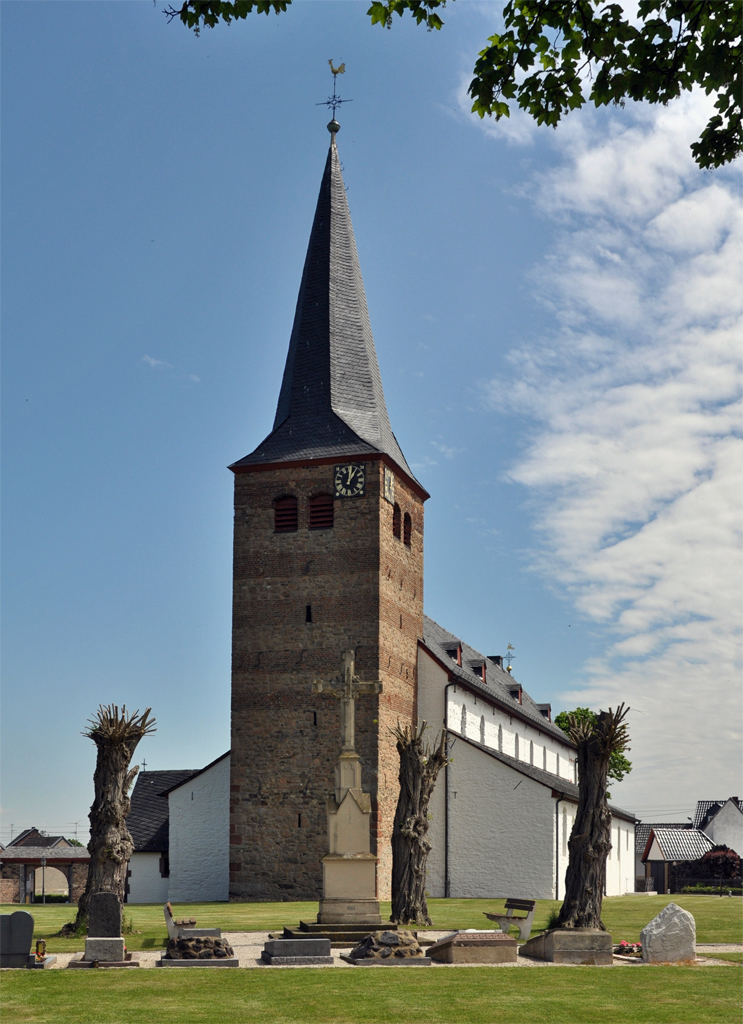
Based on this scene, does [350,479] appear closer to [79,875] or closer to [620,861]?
[79,875]

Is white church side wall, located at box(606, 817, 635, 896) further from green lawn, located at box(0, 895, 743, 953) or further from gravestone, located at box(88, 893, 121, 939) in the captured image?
gravestone, located at box(88, 893, 121, 939)

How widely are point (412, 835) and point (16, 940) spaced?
10.4m

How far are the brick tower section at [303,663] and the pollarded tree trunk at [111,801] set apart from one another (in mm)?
13598

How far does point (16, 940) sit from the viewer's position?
15773 mm

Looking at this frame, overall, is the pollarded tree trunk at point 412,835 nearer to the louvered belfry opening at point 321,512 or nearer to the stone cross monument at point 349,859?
the stone cross monument at point 349,859

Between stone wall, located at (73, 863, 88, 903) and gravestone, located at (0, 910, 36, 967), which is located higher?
gravestone, located at (0, 910, 36, 967)

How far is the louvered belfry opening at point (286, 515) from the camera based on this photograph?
125 feet

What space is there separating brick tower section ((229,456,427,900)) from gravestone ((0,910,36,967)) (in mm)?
19661

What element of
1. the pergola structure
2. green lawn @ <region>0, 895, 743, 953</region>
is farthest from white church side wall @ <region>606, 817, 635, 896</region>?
the pergola structure

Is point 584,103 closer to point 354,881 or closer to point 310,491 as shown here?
point 354,881

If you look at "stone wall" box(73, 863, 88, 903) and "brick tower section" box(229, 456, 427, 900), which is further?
"stone wall" box(73, 863, 88, 903)

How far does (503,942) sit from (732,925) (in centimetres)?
1096

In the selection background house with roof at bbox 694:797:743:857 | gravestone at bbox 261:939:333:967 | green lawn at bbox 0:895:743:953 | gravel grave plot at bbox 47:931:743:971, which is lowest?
background house with roof at bbox 694:797:743:857

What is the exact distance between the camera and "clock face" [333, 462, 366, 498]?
123ft
